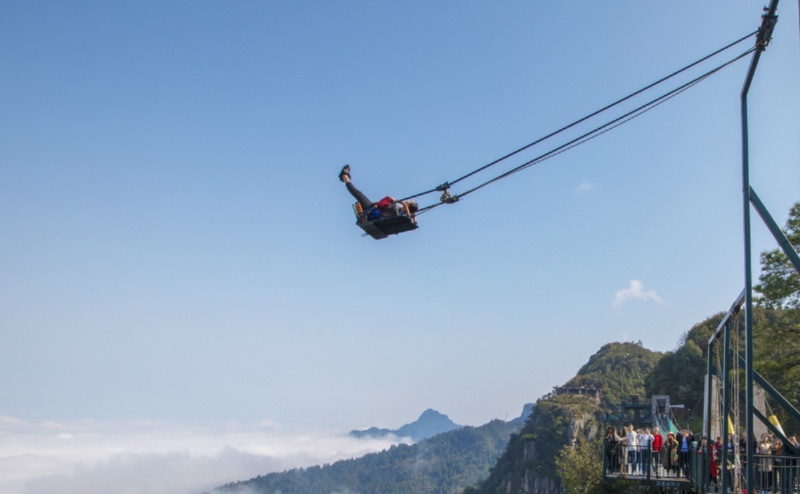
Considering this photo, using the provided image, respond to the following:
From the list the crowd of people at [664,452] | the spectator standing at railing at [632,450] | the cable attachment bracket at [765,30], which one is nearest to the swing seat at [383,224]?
the cable attachment bracket at [765,30]

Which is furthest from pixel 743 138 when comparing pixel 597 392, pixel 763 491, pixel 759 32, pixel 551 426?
pixel 597 392

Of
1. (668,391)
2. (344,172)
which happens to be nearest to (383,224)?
(344,172)

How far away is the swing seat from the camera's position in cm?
1341

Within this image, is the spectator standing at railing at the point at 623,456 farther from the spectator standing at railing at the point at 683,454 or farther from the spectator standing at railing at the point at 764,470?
the spectator standing at railing at the point at 764,470

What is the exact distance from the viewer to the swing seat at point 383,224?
1341cm

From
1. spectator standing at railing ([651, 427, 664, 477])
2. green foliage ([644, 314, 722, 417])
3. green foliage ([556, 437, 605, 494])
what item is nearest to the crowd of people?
spectator standing at railing ([651, 427, 664, 477])

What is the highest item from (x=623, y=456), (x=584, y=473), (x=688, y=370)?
(x=688, y=370)

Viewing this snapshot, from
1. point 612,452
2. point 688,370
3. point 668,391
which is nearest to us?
point 612,452

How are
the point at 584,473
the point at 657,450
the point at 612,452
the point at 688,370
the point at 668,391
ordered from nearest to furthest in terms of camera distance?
the point at 657,450 < the point at 612,452 < the point at 584,473 < the point at 688,370 < the point at 668,391

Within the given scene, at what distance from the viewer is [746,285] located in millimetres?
11312

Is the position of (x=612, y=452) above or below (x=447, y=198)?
below

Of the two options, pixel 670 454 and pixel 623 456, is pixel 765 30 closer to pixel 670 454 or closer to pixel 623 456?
pixel 670 454

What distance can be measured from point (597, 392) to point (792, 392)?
158m

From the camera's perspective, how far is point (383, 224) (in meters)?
13.6
